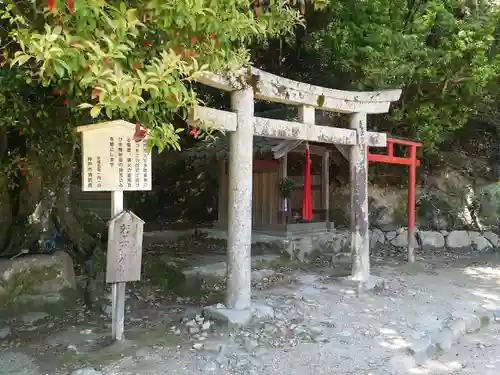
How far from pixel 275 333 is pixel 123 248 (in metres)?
2.05

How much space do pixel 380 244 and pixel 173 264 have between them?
20.5ft

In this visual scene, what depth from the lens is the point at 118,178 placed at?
496cm

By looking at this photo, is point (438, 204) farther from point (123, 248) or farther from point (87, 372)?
point (87, 372)

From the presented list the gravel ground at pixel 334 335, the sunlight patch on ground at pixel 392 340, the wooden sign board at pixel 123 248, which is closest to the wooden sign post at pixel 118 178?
the wooden sign board at pixel 123 248

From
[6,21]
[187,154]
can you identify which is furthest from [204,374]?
[187,154]

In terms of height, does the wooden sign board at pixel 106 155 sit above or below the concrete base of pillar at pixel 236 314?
above

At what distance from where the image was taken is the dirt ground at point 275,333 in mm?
4801

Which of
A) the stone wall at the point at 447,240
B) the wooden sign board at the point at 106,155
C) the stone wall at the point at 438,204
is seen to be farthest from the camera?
the stone wall at the point at 438,204

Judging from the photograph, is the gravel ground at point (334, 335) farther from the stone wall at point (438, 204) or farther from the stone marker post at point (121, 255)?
the stone wall at point (438, 204)

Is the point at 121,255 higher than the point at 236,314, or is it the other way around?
the point at 121,255

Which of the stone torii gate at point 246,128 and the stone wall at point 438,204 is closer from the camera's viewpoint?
the stone torii gate at point 246,128

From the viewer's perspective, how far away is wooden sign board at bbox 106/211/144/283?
4.98m

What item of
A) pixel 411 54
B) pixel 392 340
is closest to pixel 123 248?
pixel 392 340

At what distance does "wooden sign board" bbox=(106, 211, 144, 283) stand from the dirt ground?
0.79 meters
